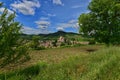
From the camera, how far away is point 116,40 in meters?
34.9

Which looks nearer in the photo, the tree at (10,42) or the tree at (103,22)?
the tree at (10,42)

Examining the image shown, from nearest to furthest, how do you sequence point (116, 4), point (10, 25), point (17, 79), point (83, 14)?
point (17, 79) < point (10, 25) < point (116, 4) < point (83, 14)

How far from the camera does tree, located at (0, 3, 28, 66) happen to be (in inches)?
425

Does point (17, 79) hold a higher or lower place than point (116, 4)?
lower

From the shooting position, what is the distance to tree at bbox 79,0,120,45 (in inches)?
1373

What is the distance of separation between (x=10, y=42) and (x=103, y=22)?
2612cm

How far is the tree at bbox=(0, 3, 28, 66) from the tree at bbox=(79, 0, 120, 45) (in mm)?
24027

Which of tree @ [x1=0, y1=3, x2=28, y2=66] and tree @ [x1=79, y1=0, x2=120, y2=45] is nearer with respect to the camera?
tree @ [x1=0, y1=3, x2=28, y2=66]

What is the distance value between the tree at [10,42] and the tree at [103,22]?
24.0m

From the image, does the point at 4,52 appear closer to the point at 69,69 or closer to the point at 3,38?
the point at 3,38

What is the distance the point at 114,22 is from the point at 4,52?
2685 centimetres

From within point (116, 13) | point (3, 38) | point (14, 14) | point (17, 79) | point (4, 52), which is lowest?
point (17, 79)

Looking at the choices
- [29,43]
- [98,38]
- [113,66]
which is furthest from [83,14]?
[113,66]

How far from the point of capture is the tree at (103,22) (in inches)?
1373
